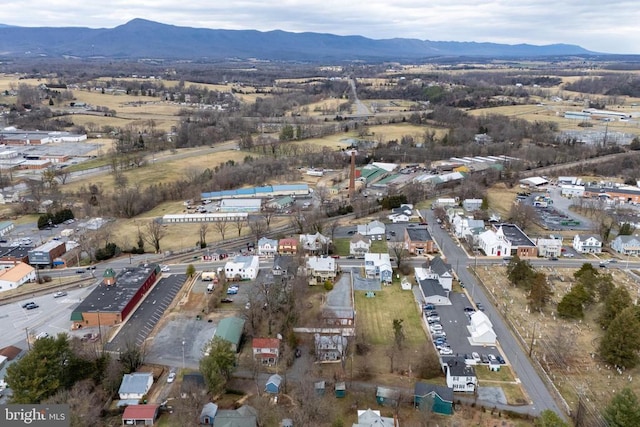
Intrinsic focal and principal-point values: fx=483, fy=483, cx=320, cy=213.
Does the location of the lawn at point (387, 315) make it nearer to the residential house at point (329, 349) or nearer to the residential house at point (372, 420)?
the residential house at point (329, 349)

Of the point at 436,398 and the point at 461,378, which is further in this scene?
the point at 461,378

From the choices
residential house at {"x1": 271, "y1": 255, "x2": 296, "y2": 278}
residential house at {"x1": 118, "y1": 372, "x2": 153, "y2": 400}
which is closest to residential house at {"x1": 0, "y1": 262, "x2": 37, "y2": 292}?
residential house at {"x1": 118, "y1": 372, "x2": 153, "y2": 400}

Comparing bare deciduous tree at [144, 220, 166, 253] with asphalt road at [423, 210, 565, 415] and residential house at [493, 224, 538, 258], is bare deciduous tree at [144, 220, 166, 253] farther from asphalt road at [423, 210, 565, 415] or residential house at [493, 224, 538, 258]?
residential house at [493, 224, 538, 258]

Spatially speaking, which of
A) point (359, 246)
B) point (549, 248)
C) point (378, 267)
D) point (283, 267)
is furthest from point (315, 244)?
point (549, 248)

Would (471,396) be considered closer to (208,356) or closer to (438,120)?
(208,356)

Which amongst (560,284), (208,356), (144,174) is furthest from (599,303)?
(144,174)

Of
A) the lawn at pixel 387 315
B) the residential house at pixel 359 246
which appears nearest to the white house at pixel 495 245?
the residential house at pixel 359 246

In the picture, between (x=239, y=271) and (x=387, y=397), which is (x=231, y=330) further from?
(x=387, y=397)
